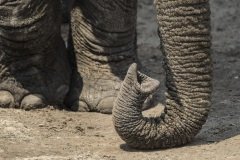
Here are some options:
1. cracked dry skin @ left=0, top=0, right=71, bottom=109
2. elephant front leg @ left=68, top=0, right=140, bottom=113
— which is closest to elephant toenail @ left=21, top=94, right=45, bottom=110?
cracked dry skin @ left=0, top=0, right=71, bottom=109

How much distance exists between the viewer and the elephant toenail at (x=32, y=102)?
4555 millimetres

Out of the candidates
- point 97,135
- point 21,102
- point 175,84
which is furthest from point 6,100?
point 175,84

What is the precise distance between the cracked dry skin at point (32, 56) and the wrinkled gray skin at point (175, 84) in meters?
0.86

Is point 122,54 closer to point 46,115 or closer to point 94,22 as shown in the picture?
point 94,22

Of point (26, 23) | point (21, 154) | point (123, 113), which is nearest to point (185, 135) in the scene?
point (123, 113)

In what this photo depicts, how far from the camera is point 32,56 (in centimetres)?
457

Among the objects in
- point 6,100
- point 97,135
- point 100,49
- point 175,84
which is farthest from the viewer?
point 100,49

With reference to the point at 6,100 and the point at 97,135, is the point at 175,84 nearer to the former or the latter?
the point at 97,135

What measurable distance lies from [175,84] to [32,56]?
3.43ft

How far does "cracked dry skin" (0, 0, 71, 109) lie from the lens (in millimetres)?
4355

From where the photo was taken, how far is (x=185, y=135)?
3.86 metres

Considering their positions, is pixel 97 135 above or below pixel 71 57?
below

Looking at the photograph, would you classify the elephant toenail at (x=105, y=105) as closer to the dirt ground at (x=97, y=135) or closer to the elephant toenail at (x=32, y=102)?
the dirt ground at (x=97, y=135)

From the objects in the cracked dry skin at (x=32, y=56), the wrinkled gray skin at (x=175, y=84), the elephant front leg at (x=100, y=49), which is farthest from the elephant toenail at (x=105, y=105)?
the wrinkled gray skin at (x=175, y=84)
